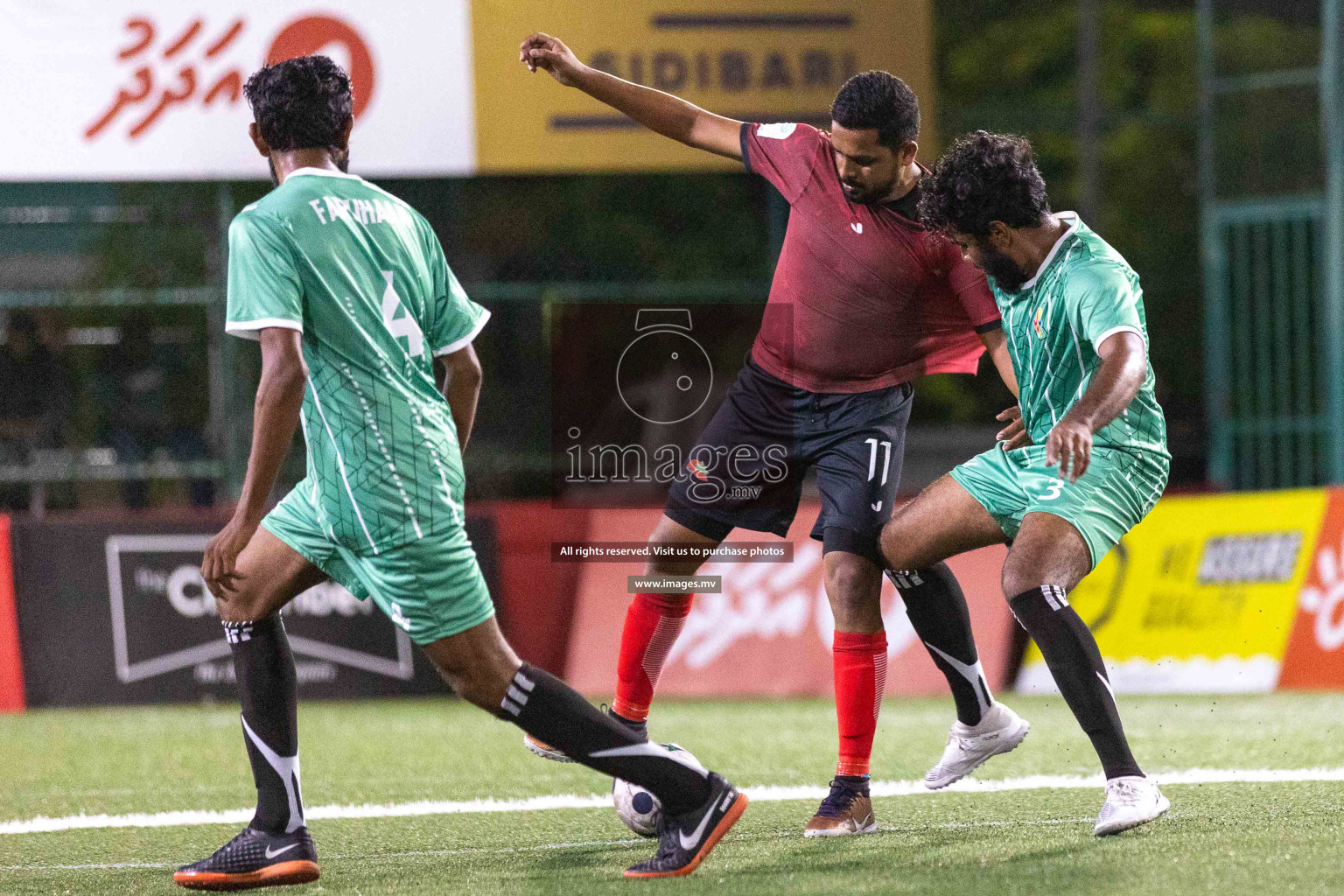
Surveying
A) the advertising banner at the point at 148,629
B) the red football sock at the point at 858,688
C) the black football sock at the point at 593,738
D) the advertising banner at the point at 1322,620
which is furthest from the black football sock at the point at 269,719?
the advertising banner at the point at 1322,620

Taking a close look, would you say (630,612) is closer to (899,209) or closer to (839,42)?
(899,209)

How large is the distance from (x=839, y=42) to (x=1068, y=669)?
9.90 m

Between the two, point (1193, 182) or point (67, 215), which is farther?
point (1193, 182)

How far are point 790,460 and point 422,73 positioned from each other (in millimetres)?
8595

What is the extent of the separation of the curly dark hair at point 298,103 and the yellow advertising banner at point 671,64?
8820 millimetres

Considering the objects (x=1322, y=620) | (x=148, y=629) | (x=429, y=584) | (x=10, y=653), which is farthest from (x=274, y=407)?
(x=1322, y=620)

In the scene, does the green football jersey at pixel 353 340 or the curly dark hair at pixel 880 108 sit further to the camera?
the curly dark hair at pixel 880 108

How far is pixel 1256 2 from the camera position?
1606 cm

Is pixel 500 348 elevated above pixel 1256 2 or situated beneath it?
situated beneath

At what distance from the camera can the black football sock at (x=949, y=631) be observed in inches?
216

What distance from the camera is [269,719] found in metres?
4.64

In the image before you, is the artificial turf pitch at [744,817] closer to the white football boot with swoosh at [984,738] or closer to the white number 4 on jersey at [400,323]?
the white football boot with swoosh at [984,738]

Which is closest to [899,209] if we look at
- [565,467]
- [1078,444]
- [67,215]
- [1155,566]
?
[1078,444]

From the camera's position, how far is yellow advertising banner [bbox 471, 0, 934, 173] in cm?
1327
